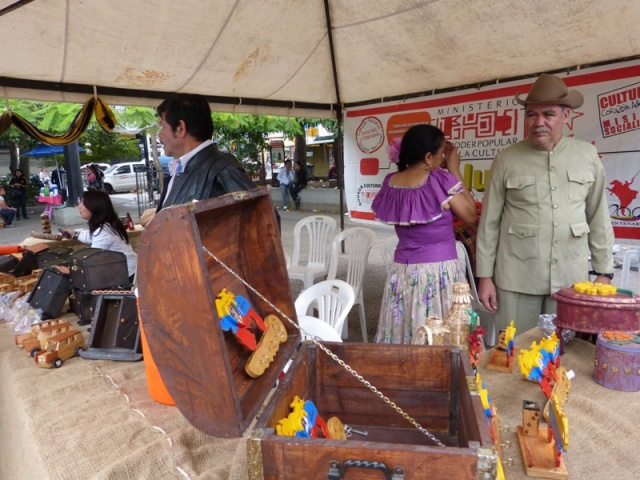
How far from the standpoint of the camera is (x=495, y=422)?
38.6 inches

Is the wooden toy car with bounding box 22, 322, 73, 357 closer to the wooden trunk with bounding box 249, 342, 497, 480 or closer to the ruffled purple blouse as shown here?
the wooden trunk with bounding box 249, 342, 497, 480

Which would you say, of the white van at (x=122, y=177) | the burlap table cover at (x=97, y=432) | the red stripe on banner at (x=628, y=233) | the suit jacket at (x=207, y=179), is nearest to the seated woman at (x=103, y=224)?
the burlap table cover at (x=97, y=432)

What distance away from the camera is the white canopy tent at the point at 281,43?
92.4 inches

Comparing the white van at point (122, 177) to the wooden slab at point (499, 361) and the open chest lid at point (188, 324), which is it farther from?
the open chest lid at point (188, 324)

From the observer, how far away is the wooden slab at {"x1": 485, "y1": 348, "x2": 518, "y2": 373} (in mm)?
1409

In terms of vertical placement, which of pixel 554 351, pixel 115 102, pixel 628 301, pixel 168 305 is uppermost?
pixel 115 102

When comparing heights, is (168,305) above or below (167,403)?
above

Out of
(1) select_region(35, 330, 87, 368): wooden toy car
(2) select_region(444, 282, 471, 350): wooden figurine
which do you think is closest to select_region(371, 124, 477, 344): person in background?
(2) select_region(444, 282, 471, 350): wooden figurine

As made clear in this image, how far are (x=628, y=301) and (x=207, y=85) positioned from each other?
3.13 metres

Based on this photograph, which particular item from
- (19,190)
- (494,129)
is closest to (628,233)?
(494,129)

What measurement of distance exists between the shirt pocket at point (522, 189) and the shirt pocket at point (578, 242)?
0.66 feet

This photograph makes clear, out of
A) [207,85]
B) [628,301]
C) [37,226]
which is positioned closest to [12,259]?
[207,85]

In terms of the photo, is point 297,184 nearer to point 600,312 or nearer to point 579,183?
point 579,183

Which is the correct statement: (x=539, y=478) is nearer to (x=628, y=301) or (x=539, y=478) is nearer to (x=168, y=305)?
(x=628, y=301)
